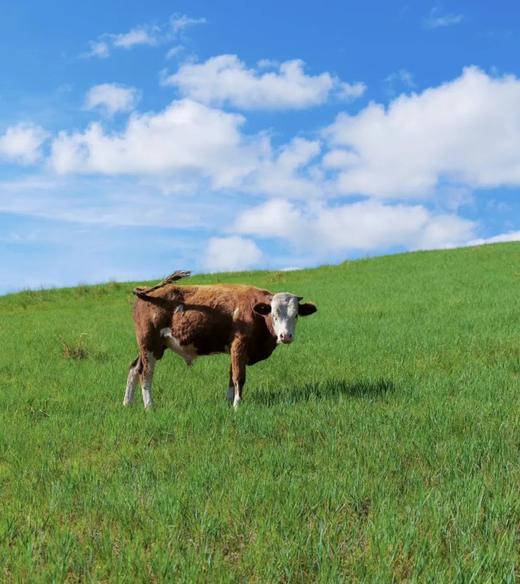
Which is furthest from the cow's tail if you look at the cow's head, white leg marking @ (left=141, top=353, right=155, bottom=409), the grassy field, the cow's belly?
the grassy field

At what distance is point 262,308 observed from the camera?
895cm

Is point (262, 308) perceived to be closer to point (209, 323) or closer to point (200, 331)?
point (209, 323)

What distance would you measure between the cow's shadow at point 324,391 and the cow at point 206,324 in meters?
0.57

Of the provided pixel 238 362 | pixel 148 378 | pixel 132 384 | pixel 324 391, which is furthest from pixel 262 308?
pixel 132 384

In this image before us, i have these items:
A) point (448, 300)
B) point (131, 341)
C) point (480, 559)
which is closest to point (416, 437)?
point (480, 559)

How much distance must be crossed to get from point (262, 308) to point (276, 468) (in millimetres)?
3250

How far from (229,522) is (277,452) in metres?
1.60

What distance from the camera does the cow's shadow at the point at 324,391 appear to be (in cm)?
921

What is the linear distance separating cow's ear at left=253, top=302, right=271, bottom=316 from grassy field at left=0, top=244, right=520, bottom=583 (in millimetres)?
1276

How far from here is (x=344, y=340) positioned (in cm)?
1532

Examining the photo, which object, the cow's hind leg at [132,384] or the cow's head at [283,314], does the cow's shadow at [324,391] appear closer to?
the cow's head at [283,314]

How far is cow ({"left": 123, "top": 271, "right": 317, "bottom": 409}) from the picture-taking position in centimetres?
924

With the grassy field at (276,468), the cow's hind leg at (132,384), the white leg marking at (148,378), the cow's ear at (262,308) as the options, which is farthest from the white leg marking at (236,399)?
the cow's hind leg at (132,384)

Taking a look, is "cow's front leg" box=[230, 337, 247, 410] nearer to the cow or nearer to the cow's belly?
the cow
